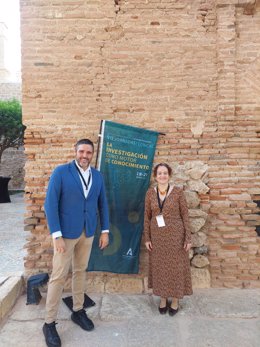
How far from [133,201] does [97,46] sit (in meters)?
2.11

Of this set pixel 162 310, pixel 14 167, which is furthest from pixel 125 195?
pixel 14 167

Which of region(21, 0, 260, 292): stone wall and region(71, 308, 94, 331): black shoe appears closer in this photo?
region(71, 308, 94, 331): black shoe

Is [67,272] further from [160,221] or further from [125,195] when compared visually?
[125,195]

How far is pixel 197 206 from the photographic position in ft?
→ 12.9

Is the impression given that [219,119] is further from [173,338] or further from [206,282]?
[173,338]

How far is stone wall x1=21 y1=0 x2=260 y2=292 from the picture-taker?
3875mm

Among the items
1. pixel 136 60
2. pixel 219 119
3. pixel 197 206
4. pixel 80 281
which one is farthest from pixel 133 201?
pixel 136 60

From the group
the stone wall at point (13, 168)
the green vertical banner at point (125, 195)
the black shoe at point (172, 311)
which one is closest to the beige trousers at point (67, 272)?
the green vertical banner at point (125, 195)

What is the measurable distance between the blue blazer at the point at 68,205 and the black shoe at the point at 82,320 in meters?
0.87

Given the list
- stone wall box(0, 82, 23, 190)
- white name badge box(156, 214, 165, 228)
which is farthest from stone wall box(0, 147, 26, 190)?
white name badge box(156, 214, 165, 228)

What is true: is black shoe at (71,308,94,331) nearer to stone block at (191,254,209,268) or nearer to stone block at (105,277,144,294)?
stone block at (105,277,144,294)

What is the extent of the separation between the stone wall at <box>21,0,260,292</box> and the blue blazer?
3.47 feet

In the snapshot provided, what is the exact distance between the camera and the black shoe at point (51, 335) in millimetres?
2739

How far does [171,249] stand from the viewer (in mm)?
3236
